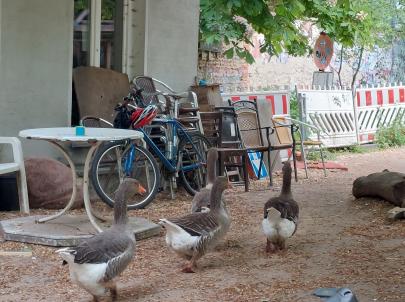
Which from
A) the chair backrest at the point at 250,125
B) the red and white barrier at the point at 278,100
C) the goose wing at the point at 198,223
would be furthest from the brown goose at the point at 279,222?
the red and white barrier at the point at 278,100

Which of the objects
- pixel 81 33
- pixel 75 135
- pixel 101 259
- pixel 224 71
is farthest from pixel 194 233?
pixel 224 71

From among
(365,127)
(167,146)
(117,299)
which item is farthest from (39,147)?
(365,127)

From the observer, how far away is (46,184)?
28.5ft

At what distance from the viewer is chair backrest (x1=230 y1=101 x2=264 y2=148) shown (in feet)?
38.0

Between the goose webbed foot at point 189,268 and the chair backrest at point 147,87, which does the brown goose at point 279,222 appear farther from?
the chair backrest at point 147,87

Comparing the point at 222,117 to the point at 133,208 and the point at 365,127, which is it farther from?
the point at 365,127

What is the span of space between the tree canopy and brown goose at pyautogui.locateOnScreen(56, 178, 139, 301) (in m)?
5.07

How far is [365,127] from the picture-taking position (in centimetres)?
1712

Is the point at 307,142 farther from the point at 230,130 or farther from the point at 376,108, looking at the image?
the point at 376,108

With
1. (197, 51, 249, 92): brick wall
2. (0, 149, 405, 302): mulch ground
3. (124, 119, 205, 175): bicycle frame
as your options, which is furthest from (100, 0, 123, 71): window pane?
(197, 51, 249, 92): brick wall

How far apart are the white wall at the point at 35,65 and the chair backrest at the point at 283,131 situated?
3.96m

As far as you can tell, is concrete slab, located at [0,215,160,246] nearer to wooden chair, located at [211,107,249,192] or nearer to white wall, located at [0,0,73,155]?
white wall, located at [0,0,73,155]

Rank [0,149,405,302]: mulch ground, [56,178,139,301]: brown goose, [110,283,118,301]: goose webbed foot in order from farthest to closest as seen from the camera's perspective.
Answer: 1. [0,149,405,302]: mulch ground
2. [110,283,118,301]: goose webbed foot
3. [56,178,139,301]: brown goose

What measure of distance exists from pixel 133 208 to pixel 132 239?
3.42 meters
